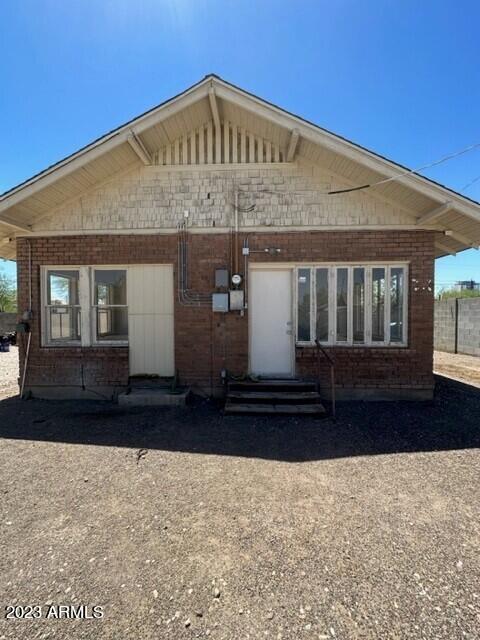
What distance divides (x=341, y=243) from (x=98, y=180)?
5.02m

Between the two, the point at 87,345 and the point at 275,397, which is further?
the point at 87,345

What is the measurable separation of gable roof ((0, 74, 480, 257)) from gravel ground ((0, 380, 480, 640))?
12.6 ft

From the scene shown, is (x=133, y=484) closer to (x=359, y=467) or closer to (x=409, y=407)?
(x=359, y=467)

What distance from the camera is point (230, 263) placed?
22.0ft

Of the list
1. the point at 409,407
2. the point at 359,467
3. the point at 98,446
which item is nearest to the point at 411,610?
the point at 359,467

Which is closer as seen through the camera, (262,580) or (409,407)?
(262,580)

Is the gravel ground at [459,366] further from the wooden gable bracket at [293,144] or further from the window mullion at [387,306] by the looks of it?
the wooden gable bracket at [293,144]

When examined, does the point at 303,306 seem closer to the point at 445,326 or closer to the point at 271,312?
the point at 271,312

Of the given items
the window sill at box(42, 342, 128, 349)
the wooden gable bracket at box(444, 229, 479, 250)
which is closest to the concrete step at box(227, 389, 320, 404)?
the window sill at box(42, 342, 128, 349)

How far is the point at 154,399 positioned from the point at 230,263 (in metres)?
3.02

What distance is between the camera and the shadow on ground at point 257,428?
4.46 metres

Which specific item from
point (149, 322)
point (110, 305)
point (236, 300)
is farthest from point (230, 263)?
point (110, 305)

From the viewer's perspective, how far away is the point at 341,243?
6617mm

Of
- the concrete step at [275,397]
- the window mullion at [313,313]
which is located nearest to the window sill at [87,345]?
the concrete step at [275,397]
